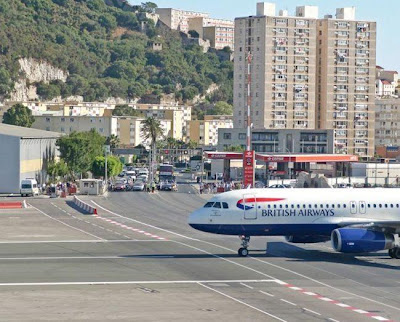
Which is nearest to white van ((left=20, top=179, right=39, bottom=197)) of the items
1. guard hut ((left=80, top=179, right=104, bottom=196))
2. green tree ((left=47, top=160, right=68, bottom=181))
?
guard hut ((left=80, top=179, right=104, bottom=196))

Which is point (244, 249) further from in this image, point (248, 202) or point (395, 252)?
point (395, 252)

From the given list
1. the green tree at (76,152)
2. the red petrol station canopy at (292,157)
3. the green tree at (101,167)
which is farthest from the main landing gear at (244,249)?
the green tree at (101,167)

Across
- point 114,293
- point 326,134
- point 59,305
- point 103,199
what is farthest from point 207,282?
point 326,134

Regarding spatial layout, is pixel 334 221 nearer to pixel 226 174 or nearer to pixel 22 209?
pixel 22 209

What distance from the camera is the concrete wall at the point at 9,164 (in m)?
127

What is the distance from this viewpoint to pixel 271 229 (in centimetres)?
5931

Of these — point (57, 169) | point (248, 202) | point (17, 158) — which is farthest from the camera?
point (57, 169)

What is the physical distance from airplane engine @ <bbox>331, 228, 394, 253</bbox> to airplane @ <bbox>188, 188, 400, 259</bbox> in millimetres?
263

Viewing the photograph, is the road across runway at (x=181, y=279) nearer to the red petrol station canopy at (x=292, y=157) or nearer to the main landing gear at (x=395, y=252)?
the main landing gear at (x=395, y=252)

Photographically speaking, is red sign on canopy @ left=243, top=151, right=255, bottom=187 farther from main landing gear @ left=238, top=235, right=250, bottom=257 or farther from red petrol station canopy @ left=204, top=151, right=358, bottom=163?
main landing gear @ left=238, top=235, right=250, bottom=257

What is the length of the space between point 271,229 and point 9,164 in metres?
73.2

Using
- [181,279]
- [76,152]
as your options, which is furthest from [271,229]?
[76,152]

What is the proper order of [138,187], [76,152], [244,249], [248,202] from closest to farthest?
[248,202]
[244,249]
[138,187]
[76,152]

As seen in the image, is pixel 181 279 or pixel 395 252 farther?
pixel 395 252
